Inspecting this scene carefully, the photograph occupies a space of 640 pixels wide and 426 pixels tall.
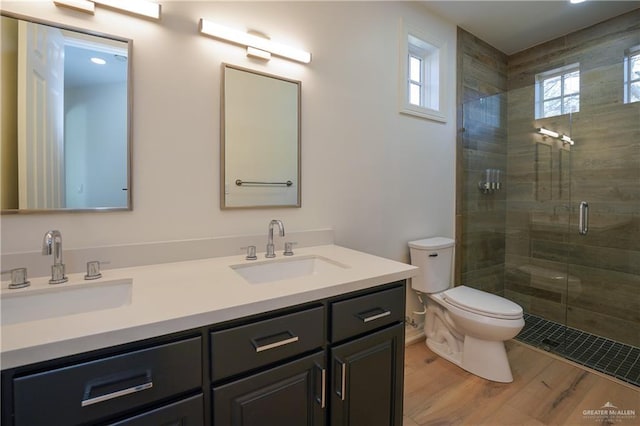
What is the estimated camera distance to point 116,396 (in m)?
0.68

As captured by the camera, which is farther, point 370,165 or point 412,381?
point 370,165

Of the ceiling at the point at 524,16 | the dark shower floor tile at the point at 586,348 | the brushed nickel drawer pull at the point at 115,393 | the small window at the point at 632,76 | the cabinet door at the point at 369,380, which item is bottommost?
the dark shower floor tile at the point at 586,348

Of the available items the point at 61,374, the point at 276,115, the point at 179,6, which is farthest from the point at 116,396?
the point at 179,6

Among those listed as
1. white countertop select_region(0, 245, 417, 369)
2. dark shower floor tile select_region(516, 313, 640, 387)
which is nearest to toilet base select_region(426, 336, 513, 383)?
dark shower floor tile select_region(516, 313, 640, 387)

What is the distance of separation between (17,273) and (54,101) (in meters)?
0.63

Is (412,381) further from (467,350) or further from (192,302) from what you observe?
(192,302)

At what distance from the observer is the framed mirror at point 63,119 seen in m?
1.03

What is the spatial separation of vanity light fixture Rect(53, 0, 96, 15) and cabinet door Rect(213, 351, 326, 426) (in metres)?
1.44

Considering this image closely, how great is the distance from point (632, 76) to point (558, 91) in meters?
0.45

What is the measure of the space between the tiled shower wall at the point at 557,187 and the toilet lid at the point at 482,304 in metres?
0.56

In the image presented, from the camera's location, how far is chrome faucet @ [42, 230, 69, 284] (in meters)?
0.97

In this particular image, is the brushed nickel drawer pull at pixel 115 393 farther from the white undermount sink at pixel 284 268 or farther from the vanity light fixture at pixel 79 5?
the vanity light fixture at pixel 79 5

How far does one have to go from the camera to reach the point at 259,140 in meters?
1.53

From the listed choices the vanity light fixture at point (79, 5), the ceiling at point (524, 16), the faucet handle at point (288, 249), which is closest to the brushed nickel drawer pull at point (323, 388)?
the faucet handle at point (288, 249)
